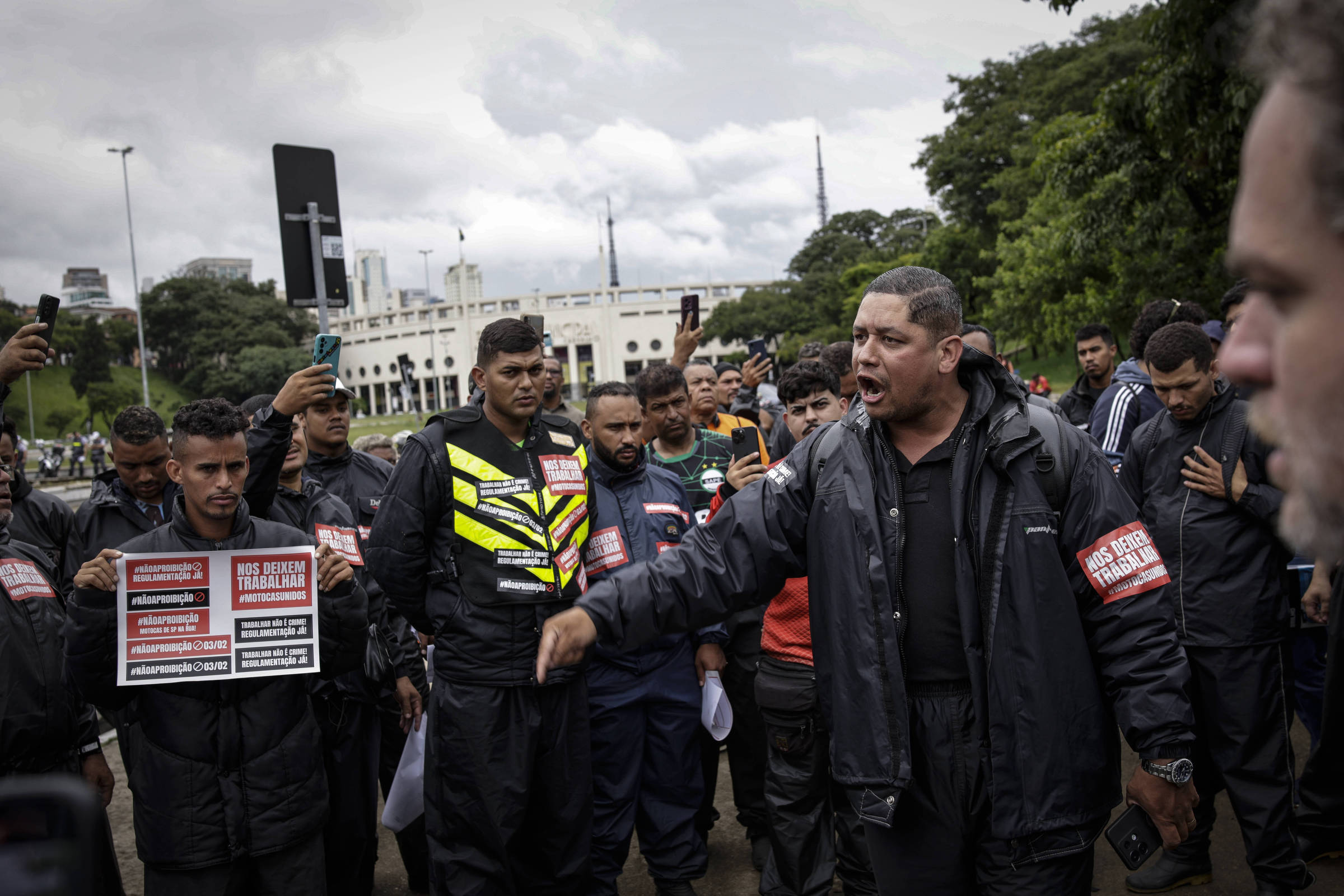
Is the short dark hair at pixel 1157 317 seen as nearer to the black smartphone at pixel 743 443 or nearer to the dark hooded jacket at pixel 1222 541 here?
the dark hooded jacket at pixel 1222 541

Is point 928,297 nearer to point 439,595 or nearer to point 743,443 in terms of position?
point 439,595

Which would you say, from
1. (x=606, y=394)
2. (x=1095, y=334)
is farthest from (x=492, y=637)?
(x=1095, y=334)

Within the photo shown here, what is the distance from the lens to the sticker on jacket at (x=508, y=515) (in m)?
3.61

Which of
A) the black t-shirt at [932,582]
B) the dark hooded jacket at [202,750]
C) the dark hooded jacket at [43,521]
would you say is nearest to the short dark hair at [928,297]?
the black t-shirt at [932,582]

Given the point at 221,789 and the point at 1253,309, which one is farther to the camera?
the point at 221,789

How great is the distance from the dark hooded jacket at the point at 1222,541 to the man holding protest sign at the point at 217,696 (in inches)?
138

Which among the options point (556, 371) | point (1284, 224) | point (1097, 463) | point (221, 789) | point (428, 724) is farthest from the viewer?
point (556, 371)

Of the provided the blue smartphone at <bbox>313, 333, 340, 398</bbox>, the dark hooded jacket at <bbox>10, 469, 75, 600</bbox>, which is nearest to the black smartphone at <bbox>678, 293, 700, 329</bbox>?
the blue smartphone at <bbox>313, 333, 340, 398</bbox>

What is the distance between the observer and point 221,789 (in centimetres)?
297

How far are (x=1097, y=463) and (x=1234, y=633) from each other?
187 centimetres

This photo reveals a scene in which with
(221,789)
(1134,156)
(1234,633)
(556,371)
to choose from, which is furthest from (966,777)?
(1134,156)

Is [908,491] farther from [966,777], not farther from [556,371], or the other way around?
[556,371]

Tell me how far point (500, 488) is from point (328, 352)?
0.85 meters

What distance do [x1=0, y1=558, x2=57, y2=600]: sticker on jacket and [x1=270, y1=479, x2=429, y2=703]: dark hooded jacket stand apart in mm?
850
